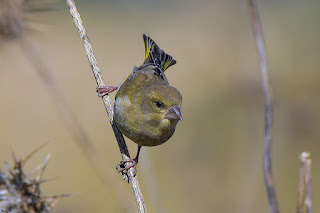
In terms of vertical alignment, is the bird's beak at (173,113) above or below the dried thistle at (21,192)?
above

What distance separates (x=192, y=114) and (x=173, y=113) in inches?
304

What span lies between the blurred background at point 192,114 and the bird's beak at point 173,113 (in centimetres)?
49

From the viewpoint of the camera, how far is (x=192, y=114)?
36.1ft

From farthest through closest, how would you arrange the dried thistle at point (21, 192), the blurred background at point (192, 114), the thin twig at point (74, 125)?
the blurred background at point (192, 114)
the thin twig at point (74, 125)
the dried thistle at point (21, 192)

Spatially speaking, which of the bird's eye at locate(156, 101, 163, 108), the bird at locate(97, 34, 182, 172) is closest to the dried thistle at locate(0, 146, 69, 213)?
the bird at locate(97, 34, 182, 172)

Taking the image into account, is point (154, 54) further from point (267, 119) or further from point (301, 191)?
point (301, 191)

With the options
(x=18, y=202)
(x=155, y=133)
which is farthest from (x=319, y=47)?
(x=18, y=202)

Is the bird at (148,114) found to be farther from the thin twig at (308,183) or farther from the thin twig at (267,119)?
the thin twig at (308,183)

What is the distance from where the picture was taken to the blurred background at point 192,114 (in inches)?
259

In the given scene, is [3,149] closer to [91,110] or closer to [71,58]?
[91,110]

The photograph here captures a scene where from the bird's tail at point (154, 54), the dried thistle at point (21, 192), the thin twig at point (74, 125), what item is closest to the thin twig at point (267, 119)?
the dried thistle at point (21, 192)

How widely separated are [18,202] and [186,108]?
9418mm

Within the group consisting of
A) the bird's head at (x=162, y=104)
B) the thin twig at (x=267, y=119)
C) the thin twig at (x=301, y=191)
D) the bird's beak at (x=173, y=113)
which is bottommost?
the thin twig at (x=301, y=191)

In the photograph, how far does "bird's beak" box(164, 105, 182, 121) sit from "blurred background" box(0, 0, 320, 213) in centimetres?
49
